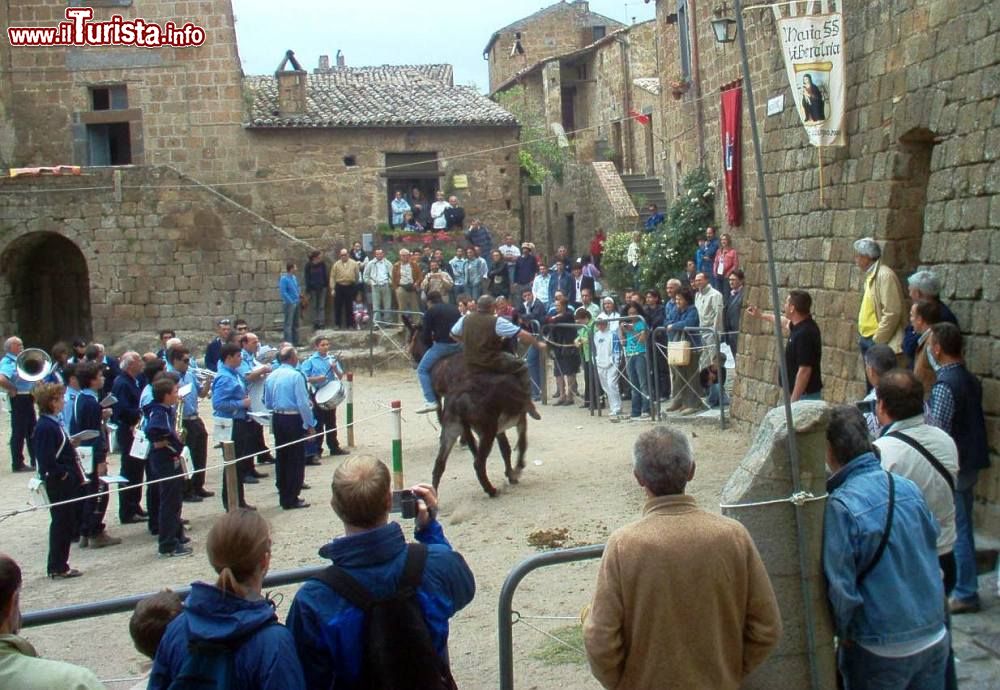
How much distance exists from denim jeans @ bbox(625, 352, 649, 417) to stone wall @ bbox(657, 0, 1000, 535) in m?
2.14

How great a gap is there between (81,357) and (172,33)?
50.1 feet

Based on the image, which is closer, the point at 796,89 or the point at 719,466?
the point at 796,89

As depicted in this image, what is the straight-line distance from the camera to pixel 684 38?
25281 millimetres

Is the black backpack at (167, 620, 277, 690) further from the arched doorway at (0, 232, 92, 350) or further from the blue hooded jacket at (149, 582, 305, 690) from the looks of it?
the arched doorway at (0, 232, 92, 350)

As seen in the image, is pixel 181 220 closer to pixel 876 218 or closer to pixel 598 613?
pixel 876 218

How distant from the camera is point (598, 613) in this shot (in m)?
3.52

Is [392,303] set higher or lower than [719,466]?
higher

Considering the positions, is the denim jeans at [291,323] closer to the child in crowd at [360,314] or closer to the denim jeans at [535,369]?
the child in crowd at [360,314]

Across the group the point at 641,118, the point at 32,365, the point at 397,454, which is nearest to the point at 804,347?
the point at 397,454

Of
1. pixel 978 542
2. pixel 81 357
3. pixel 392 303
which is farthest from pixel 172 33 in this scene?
pixel 978 542

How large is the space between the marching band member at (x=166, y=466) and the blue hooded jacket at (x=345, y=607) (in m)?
7.39

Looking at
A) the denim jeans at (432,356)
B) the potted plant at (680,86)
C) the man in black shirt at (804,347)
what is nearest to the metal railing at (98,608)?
the man in black shirt at (804,347)

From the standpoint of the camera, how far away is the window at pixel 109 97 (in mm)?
29297

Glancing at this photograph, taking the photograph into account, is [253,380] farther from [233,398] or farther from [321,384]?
[321,384]
